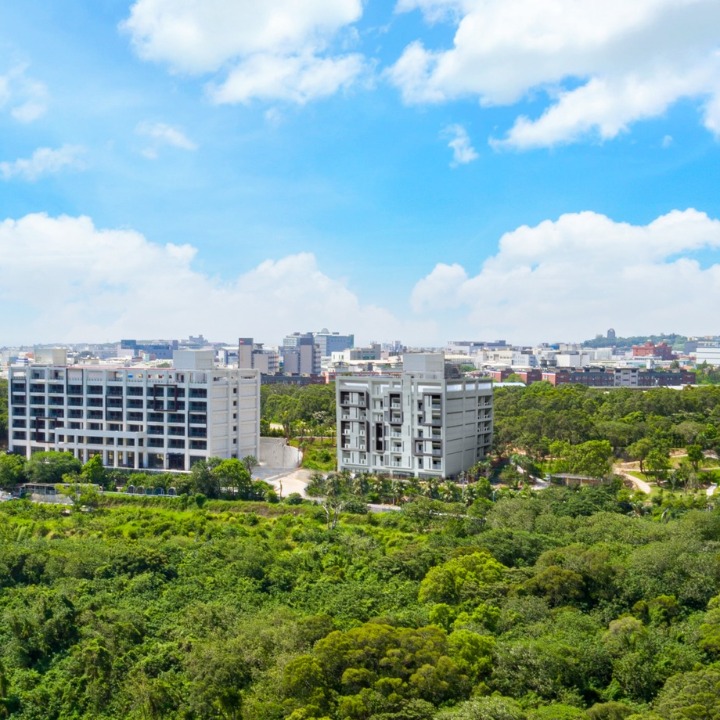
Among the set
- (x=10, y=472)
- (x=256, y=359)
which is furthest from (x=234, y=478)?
(x=256, y=359)

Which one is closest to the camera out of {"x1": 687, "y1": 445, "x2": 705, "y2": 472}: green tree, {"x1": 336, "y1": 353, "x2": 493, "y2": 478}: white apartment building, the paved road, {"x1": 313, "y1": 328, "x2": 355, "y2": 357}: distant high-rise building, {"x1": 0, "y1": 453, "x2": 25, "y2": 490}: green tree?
the paved road

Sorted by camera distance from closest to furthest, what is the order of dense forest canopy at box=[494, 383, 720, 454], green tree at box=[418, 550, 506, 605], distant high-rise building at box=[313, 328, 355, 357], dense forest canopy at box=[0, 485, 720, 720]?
dense forest canopy at box=[0, 485, 720, 720], green tree at box=[418, 550, 506, 605], dense forest canopy at box=[494, 383, 720, 454], distant high-rise building at box=[313, 328, 355, 357]

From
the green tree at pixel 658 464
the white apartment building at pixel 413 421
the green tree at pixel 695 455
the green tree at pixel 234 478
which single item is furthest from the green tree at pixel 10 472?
the green tree at pixel 695 455

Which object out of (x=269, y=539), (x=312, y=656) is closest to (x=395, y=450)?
(x=269, y=539)

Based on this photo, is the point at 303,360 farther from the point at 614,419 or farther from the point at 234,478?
the point at 234,478

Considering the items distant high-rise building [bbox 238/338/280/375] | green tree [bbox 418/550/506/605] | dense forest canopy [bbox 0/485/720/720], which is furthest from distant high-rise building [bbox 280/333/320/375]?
green tree [bbox 418/550/506/605]

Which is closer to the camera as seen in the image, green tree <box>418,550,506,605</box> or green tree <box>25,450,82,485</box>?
green tree <box>418,550,506,605</box>

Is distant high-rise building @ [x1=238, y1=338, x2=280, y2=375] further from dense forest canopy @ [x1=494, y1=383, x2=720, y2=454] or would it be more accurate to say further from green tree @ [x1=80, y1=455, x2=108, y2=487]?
green tree @ [x1=80, y1=455, x2=108, y2=487]
